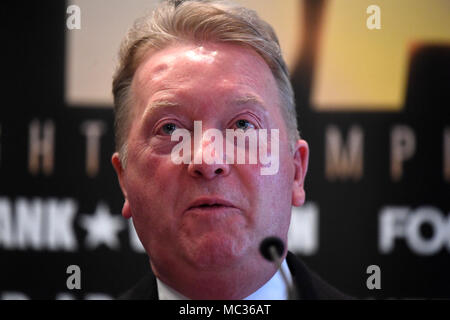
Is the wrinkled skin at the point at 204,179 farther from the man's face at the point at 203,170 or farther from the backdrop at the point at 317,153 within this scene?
the backdrop at the point at 317,153

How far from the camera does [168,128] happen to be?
1.45 metres

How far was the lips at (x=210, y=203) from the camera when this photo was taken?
134cm

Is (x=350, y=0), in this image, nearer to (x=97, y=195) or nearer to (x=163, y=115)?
(x=163, y=115)

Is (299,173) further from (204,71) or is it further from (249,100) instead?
(204,71)

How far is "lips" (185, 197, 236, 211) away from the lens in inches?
52.7

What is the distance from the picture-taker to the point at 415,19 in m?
2.19

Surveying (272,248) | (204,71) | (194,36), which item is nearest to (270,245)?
(272,248)

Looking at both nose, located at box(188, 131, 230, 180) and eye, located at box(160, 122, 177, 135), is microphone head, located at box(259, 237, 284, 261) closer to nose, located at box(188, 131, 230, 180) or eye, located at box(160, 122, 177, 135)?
nose, located at box(188, 131, 230, 180)

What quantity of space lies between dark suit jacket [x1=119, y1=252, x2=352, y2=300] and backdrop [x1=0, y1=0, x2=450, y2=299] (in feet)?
1.77

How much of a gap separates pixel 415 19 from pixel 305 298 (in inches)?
46.7

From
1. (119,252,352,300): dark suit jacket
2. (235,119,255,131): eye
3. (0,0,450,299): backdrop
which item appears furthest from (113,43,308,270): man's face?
(0,0,450,299): backdrop

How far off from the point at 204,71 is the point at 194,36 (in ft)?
0.40
